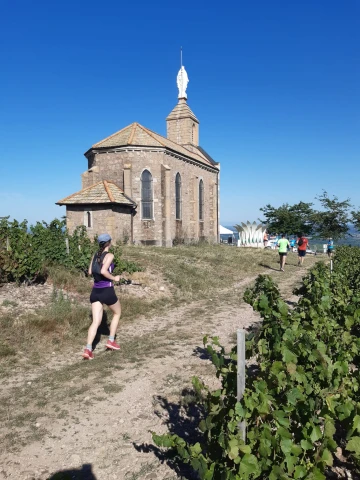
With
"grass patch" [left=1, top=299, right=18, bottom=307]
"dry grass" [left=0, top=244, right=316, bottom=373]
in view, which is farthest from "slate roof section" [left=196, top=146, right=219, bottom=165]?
"grass patch" [left=1, top=299, right=18, bottom=307]

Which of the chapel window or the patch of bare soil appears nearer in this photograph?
the patch of bare soil

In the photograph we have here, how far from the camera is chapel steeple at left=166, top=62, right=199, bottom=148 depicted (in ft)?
110

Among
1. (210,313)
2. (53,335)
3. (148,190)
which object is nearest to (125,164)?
(148,190)

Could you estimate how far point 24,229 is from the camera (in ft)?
33.7

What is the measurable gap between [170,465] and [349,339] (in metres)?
2.54

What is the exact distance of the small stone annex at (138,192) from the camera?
21.8 meters

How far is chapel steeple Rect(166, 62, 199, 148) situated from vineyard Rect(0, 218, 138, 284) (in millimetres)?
24478

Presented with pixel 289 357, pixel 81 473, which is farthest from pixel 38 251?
pixel 289 357

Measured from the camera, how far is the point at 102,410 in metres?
4.06

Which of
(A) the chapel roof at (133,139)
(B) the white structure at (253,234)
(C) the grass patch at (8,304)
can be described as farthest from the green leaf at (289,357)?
(B) the white structure at (253,234)

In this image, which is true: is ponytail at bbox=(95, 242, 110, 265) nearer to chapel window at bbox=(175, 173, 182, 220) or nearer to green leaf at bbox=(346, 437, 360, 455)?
green leaf at bbox=(346, 437, 360, 455)

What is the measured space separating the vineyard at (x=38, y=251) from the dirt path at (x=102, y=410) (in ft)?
12.0

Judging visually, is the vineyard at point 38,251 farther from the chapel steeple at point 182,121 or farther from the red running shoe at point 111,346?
the chapel steeple at point 182,121

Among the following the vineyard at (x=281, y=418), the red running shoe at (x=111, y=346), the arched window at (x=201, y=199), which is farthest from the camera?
the arched window at (x=201, y=199)
